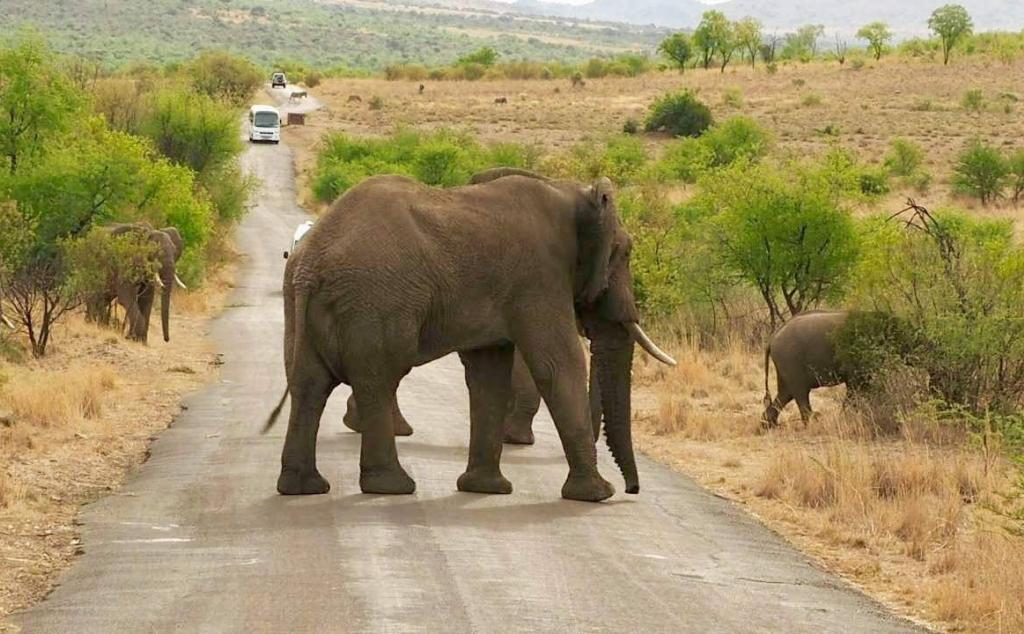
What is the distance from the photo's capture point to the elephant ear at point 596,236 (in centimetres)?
1325

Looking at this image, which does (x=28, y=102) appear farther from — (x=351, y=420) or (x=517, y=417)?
(x=517, y=417)

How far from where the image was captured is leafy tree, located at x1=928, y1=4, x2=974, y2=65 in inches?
4397

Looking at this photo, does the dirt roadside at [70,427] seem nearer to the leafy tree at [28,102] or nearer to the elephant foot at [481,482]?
the elephant foot at [481,482]

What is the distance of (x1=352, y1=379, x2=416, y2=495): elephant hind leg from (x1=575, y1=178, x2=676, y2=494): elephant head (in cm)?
180

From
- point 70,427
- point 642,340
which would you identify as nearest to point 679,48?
point 70,427

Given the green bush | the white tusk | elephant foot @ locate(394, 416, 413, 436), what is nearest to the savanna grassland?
the white tusk

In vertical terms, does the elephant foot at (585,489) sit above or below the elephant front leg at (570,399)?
below

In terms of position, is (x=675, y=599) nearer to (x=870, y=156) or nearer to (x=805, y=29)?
(x=870, y=156)

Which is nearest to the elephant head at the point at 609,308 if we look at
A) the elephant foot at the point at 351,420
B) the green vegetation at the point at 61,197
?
the elephant foot at the point at 351,420

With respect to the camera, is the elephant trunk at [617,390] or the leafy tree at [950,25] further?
the leafy tree at [950,25]

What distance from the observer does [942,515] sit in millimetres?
→ 12586

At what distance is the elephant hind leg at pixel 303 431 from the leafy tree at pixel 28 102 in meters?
16.4

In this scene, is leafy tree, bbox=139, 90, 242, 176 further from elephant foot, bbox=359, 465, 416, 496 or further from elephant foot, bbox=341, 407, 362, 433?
elephant foot, bbox=359, 465, 416, 496

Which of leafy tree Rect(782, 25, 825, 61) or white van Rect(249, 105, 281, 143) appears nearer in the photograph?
white van Rect(249, 105, 281, 143)
